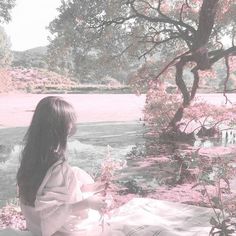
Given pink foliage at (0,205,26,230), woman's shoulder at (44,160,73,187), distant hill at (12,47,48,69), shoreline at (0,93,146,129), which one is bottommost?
pink foliage at (0,205,26,230)

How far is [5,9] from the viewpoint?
21594 millimetres

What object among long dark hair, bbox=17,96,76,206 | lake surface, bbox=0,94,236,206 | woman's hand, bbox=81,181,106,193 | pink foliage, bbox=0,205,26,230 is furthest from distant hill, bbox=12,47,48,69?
long dark hair, bbox=17,96,76,206

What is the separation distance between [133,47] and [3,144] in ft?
14.9

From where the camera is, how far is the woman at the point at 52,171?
8.57 feet

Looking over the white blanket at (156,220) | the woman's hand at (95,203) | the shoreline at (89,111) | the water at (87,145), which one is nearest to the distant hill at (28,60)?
the shoreline at (89,111)

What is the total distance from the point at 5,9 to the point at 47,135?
2030 centimetres

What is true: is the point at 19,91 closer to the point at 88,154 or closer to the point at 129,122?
the point at 129,122

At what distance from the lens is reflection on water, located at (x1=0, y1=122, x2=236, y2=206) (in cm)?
778

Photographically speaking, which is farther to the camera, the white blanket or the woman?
the white blanket

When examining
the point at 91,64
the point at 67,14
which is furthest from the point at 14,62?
the point at 91,64

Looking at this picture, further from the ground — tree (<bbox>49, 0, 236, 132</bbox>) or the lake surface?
tree (<bbox>49, 0, 236, 132</bbox>)

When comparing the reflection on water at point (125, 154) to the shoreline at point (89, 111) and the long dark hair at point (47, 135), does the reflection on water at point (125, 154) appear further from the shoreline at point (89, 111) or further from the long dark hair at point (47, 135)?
the long dark hair at point (47, 135)

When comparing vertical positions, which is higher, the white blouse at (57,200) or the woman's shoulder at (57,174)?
the woman's shoulder at (57,174)

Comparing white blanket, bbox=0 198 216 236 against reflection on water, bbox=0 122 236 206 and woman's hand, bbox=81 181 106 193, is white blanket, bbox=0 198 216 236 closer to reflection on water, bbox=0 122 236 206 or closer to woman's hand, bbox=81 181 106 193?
woman's hand, bbox=81 181 106 193
